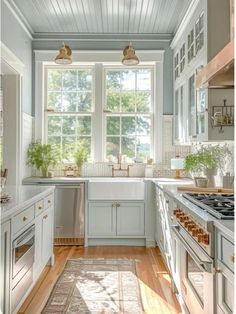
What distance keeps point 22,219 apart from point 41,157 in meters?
2.67

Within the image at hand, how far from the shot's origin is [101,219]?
15.9ft

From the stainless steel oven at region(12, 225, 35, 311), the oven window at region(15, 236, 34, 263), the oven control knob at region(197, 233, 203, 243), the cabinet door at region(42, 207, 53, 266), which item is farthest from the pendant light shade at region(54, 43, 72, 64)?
the oven control knob at region(197, 233, 203, 243)

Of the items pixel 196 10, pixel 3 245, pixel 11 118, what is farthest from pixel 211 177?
pixel 11 118

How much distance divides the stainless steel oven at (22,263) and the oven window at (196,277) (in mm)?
1155

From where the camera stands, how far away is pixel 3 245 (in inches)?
84.7

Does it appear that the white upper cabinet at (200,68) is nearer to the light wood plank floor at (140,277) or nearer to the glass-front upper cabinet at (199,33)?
the glass-front upper cabinet at (199,33)

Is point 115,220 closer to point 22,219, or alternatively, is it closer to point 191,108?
point 191,108

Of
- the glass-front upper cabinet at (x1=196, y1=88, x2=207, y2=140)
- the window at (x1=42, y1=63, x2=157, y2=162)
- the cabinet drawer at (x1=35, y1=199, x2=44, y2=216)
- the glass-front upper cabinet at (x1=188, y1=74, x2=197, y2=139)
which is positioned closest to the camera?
the cabinet drawer at (x1=35, y1=199, x2=44, y2=216)

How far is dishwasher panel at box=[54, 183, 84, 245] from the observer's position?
4828 millimetres

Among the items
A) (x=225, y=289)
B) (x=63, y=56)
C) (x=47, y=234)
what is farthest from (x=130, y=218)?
(x=225, y=289)

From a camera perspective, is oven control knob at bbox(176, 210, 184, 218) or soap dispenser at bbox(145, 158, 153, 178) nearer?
oven control knob at bbox(176, 210, 184, 218)

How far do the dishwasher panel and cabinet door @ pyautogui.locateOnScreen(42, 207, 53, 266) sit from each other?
92 centimetres

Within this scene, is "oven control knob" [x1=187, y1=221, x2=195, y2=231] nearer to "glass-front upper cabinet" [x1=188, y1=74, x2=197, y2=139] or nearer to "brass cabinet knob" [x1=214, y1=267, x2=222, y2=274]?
"brass cabinet knob" [x1=214, y1=267, x2=222, y2=274]

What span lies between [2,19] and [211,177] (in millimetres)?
2804
